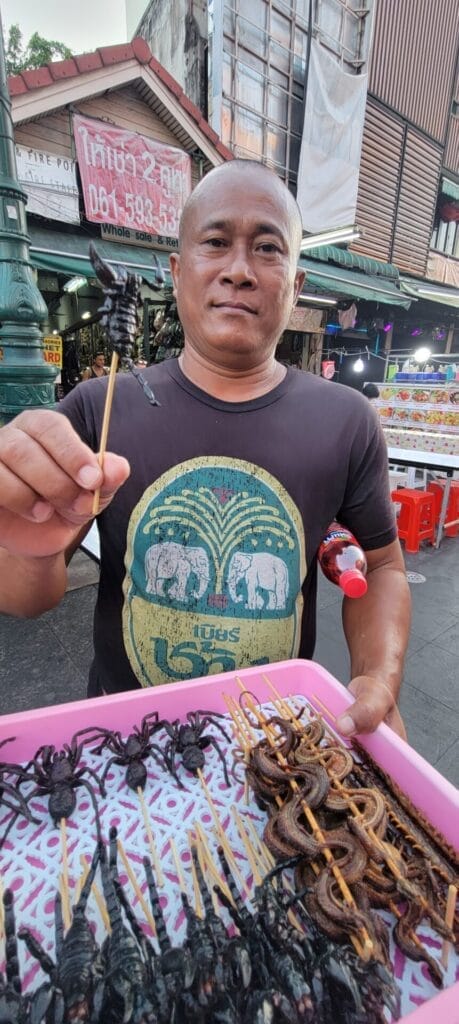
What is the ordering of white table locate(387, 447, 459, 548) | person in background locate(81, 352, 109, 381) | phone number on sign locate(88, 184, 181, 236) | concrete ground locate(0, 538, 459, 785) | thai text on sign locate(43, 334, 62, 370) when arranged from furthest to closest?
person in background locate(81, 352, 109, 381), phone number on sign locate(88, 184, 181, 236), thai text on sign locate(43, 334, 62, 370), white table locate(387, 447, 459, 548), concrete ground locate(0, 538, 459, 785)

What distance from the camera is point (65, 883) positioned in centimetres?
81

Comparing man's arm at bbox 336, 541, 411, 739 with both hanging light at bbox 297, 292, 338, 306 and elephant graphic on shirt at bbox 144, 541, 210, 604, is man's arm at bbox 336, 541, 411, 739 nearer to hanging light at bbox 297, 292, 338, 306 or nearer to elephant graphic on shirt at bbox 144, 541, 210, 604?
elephant graphic on shirt at bbox 144, 541, 210, 604

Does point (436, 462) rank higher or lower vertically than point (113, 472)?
lower

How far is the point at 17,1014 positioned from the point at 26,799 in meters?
0.37

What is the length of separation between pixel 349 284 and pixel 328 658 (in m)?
9.79

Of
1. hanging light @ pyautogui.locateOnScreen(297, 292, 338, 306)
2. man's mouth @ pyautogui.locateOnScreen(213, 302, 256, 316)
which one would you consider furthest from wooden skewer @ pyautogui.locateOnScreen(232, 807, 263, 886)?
hanging light @ pyautogui.locateOnScreen(297, 292, 338, 306)

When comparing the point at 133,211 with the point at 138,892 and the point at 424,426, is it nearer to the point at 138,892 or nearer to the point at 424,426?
the point at 424,426

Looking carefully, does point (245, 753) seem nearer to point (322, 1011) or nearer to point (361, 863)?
point (361, 863)

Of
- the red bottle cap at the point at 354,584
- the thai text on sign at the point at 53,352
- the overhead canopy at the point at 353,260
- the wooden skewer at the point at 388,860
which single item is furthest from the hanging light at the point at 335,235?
the wooden skewer at the point at 388,860

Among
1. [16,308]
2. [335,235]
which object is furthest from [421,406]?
[16,308]

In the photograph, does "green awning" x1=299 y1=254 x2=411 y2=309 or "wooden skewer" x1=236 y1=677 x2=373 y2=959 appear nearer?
"wooden skewer" x1=236 y1=677 x2=373 y2=959

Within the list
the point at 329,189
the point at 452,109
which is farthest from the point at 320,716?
the point at 452,109

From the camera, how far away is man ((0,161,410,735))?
1.58 meters

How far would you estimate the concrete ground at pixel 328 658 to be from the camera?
305 cm
